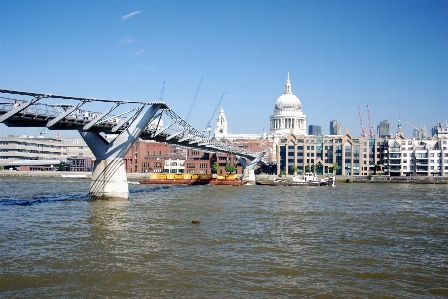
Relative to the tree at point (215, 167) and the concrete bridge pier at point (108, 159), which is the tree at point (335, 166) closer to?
the tree at point (215, 167)

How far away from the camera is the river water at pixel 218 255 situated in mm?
17328

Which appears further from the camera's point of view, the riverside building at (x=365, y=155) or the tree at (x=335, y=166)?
the tree at (x=335, y=166)

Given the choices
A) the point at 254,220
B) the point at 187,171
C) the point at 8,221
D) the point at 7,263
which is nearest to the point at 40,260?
the point at 7,263

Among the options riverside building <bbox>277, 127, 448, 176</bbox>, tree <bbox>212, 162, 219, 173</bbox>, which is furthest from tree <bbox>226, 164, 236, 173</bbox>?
riverside building <bbox>277, 127, 448, 176</bbox>

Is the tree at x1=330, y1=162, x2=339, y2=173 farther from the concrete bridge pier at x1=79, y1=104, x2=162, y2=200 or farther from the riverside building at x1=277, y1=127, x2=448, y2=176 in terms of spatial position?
the concrete bridge pier at x1=79, y1=104, x2=162, y2=200

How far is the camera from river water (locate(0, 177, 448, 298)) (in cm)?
1733

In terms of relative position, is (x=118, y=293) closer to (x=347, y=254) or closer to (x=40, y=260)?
(x=40, y=260)

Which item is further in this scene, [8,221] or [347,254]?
[8,221]

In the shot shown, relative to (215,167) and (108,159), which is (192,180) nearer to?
(215,167)

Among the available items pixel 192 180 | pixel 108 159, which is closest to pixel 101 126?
pixel 108 159

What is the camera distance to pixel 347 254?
23141mm

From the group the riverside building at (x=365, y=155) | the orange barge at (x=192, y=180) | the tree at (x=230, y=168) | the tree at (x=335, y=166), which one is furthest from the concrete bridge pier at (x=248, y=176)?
the tree at (x=335, y=166)

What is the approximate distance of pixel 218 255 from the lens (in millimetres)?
22391

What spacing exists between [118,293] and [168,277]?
7.77 ft
